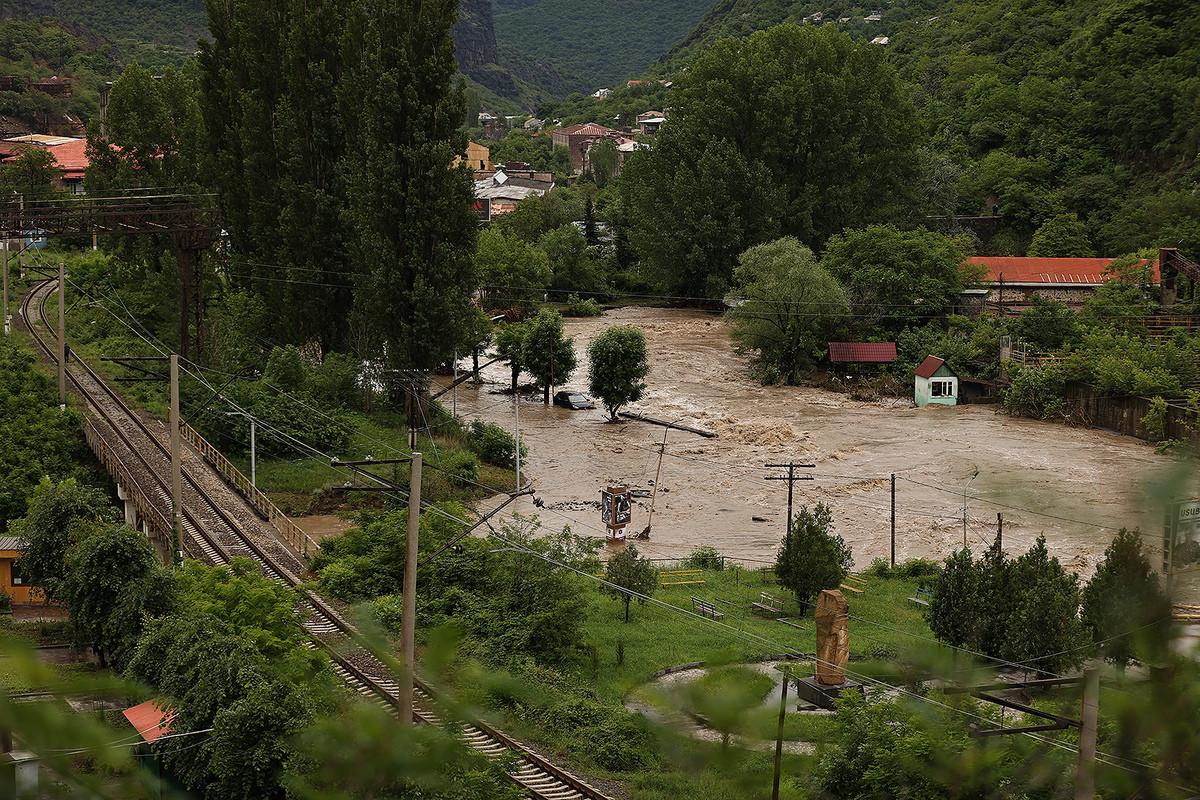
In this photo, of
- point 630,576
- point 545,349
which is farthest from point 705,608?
point 545,349

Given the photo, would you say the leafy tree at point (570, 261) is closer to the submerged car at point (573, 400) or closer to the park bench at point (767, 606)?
the submerged car at point (573, 400)

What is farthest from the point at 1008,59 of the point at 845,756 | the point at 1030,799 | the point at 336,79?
the point at 1030,799

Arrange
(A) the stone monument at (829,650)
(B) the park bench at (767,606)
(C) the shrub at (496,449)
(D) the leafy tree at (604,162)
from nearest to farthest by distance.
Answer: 1. (A) the stone monument at (829,650)
2. (B) the park bench at (767,606)
3. (C) the shrub at (496,449)
4. (D) the leafy tree at (604,162)

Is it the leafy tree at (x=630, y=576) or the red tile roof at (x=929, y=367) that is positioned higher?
the red tile roof at (x=929, y=367)

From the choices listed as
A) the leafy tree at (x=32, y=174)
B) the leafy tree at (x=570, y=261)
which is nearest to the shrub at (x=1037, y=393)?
the leafy tree at (x=570, y=261)

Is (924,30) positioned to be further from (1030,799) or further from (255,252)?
(1030,799)

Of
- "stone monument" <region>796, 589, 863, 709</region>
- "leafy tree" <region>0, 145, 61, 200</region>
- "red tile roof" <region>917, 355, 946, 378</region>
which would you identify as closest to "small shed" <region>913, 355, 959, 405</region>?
"red tile roof" <region>917, 355, 946, 378</region>

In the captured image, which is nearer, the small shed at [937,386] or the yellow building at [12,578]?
the yellow building at [12,578]
